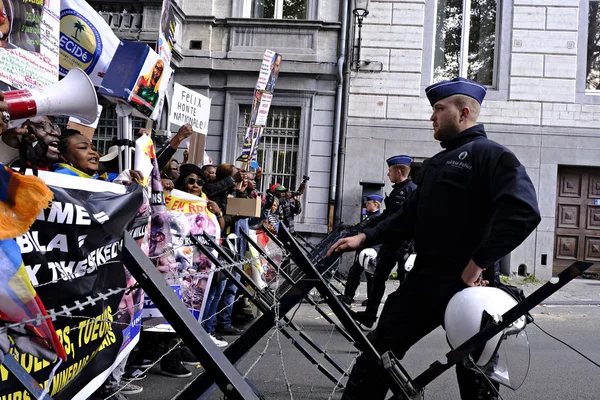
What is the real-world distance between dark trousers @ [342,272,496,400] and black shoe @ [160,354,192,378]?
2327 millimetres

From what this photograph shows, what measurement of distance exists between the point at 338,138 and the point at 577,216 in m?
5.59

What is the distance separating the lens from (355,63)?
43.6 feet

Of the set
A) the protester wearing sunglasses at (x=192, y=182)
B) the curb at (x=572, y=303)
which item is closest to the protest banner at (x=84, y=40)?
the protester wearing sunglasses at (x=192, y=182)

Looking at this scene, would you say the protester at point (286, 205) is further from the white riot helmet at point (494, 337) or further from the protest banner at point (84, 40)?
the white riot helmet at point (494, 337)

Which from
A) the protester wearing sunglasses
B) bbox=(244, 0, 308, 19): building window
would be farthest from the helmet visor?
bbox=(244, 0, 308, 19): building window

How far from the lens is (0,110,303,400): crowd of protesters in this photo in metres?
3.35

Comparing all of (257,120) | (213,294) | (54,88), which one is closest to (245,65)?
(257,120)

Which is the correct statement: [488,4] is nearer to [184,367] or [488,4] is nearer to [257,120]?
[257,120]

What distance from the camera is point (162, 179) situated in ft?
16.9

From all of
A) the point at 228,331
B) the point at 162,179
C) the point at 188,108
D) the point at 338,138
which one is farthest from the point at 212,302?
the point at 338,138

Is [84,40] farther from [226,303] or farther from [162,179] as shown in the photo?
[226,303]

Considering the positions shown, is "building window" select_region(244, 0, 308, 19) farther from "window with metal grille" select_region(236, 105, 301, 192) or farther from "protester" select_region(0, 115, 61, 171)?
"protester" select_region(0, 115, 61, 171)

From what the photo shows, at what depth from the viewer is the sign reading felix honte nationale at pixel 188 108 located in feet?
22.4

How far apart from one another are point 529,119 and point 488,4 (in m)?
2.90
